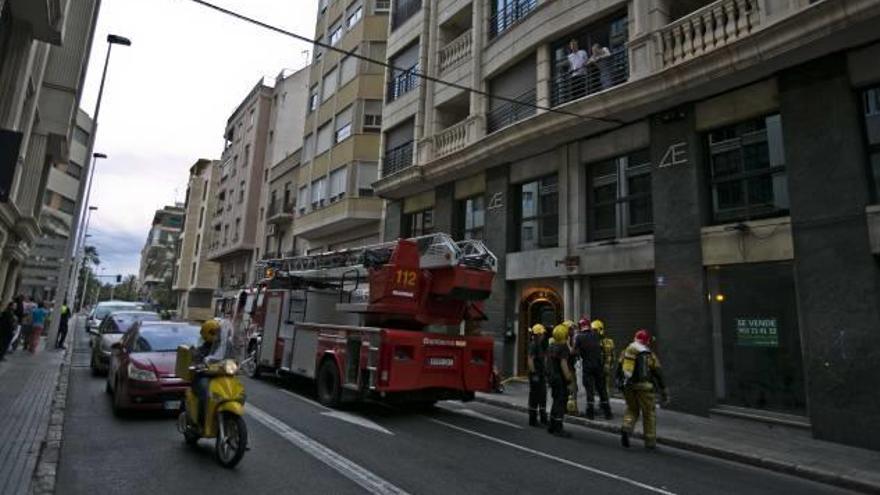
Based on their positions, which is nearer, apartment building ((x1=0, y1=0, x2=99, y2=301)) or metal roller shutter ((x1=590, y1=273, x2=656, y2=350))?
apartment building ((x1=0, y1=0, x2=99, y2=301))

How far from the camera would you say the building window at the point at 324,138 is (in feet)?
99.3

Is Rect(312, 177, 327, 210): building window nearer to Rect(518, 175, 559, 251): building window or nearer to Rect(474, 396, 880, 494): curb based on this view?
Rect(518, 175, 559, 251): building window

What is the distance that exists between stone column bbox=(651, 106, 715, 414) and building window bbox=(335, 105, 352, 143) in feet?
58.0

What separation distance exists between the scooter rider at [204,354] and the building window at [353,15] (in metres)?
25.2

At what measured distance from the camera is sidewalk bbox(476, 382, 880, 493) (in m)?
7.82

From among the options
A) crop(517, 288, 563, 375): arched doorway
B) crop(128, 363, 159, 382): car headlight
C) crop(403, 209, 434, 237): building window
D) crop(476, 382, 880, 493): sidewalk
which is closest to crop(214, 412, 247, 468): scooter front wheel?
crop(128, 363, 159, 382): car headlight

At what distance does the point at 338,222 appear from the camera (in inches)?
1072

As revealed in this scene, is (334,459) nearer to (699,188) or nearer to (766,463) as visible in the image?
(766,463)

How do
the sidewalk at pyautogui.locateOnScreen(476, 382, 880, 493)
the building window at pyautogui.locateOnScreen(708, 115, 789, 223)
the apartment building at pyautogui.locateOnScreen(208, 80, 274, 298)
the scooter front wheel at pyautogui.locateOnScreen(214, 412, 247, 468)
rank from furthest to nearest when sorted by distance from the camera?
the apartment building at pyautogui.locateOnScreen(208, 80, 274, 298) < the building window at pyautogui.locateOnScreen(708, 115, 789, 223) < the sidewalk at pyautogui.locateOnScreen(476, 382, 880, 493) < the scooter front wheel at pyautogui.locateOnScreen(214, 412, 247, 468)

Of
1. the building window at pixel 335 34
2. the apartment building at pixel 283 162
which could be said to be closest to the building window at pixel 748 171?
the building window at pixel 335 34

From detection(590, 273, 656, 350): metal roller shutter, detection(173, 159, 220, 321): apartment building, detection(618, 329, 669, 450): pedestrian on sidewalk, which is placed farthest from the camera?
detection(173, 159, 220, 321): apartment building

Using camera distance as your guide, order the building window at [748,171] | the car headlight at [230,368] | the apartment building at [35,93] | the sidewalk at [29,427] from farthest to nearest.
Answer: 1. the apartment building at [35,93]
2. the building window at [748,171]
3. the car headlight at [230,368]
4. the sidewalk at [29,427]

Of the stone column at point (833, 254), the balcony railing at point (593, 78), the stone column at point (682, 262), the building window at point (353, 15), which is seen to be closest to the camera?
the stone column at point (833, 254)

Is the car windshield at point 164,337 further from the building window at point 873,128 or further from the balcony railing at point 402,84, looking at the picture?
the balcony railing at point 402,84
